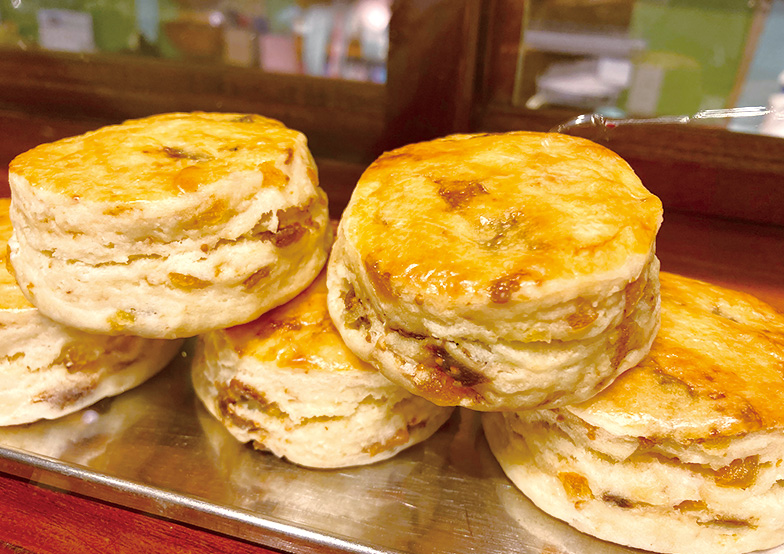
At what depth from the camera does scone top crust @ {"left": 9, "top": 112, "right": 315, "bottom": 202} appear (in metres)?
1.44

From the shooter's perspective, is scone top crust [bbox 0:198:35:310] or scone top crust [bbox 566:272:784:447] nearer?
scone top crust [bbox 566:272:784:447]

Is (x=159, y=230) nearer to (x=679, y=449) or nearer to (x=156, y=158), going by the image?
(x=156, y=158)

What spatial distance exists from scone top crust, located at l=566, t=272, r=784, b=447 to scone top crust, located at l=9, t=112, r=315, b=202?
1032mm

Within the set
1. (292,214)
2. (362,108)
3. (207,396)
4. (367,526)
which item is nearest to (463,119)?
(362,108)

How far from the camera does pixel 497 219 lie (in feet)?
4.40

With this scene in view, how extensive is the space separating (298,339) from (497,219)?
0.66 m

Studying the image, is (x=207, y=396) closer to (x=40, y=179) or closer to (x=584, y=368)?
(x=40, y=179)

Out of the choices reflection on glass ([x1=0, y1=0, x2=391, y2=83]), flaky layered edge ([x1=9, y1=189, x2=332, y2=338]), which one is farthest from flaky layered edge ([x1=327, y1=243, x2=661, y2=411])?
reflection on glass ([x1=0, y1=0, x2=391, y2=83])

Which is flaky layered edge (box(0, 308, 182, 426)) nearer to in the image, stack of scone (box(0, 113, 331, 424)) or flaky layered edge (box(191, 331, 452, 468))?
stack of scone (box(0, 113, 331, 424))

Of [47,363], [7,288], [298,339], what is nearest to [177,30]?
[7,288]

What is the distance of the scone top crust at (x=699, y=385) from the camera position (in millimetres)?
1306

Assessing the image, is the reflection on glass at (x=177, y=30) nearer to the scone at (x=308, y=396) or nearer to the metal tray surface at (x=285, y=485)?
the scone at (x=308, y=396)

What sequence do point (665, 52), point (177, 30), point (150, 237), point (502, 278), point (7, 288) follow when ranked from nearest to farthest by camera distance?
point (502, 278), point (150, 237), point (7, 288), point (665, 52), point (177, 30)

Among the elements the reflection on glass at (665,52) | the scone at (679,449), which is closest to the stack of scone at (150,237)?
the scone at (679,449)
